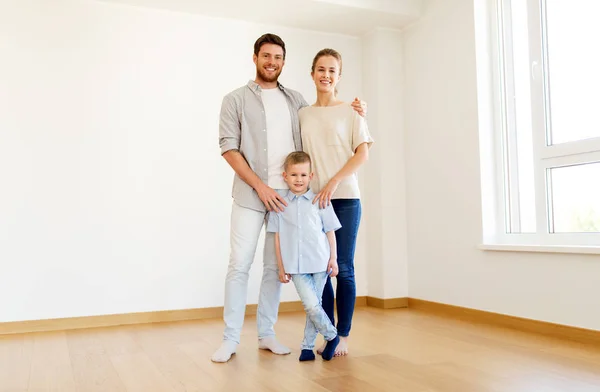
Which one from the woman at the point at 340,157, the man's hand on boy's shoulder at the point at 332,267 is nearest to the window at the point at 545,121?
the woman at the point at 340,157

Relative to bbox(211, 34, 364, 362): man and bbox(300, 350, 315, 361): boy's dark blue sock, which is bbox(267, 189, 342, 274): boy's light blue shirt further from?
bbox(300, 350, 315, 361): boy's dark blue sock

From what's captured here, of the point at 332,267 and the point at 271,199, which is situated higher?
the point at 271,199

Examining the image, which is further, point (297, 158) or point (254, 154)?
point (254, 154)

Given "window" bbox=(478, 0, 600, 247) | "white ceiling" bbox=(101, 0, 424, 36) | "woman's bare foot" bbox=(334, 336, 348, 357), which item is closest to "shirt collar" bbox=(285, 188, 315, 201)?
"woman's bare foot" bbox=(334, 336, 348, 357)

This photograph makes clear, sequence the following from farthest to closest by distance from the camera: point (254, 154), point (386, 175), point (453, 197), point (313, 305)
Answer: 1. point (386, 175)
2. point (453, 197)
3. point (254, 154)
4. point (313, 305)

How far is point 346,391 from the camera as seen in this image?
1961mm

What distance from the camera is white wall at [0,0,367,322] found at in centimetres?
347

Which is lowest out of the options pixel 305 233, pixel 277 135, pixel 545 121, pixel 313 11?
pixel 305 233

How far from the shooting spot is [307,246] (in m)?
2.38

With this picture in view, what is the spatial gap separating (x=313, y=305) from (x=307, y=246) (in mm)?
240

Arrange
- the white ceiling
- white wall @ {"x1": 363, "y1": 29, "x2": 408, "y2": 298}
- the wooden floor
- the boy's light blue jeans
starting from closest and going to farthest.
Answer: the wooden floor
the boy's light blue jeans
the white ceiling
white wall @ {"x1": 363, "y1": 29, "x2": 408, "y2": 298}

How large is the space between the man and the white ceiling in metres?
1.36

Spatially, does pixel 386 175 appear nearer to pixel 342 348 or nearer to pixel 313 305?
pixel 342 348

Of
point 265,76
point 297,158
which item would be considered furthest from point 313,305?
point 265,76
